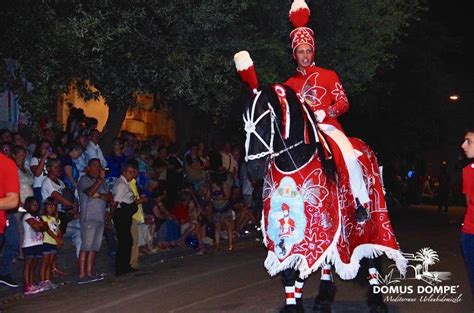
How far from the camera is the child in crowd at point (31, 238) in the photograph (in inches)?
504

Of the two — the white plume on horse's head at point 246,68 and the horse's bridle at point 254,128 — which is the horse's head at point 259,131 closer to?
the horse's bridle at point 254,128

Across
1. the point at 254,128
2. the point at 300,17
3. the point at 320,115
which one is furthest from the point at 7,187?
the point at 300,17

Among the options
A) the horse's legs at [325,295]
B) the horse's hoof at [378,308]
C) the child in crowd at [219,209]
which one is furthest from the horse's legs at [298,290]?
the child in crowd at [219,209]

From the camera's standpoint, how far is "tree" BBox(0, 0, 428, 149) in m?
12.9

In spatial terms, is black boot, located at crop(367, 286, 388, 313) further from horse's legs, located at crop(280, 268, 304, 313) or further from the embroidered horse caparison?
horse's legs, located at crop(280, 268, 304, 313)

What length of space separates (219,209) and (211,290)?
644cm

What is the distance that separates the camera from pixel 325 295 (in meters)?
9.77

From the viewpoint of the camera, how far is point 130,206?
14.9 metres

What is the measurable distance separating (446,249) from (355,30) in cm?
790

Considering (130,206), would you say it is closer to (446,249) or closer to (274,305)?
(274,305)

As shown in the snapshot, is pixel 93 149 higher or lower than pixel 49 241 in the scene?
higher

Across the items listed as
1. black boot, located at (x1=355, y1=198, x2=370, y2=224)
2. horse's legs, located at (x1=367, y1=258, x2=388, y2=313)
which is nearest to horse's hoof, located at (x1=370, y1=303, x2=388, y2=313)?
horse's legs, located at (x1=367, y1=258, x2=388, y2=313)

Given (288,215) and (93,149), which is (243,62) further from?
(93,149)

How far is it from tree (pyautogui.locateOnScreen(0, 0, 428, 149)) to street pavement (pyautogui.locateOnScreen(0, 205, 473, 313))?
10.2 feet
